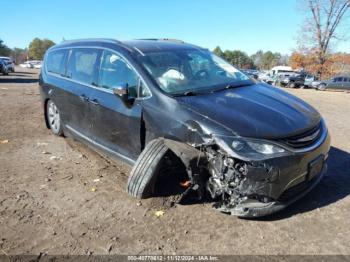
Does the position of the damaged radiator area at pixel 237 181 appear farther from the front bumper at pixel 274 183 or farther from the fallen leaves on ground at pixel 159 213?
the fallen leaves on ground at pixel 159 213

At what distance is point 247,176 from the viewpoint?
3730 mm

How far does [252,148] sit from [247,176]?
0.89 feet

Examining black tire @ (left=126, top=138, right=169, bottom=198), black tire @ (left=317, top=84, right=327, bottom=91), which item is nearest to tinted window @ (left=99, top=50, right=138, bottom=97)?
black tire @ (left=126, top=138, right=169, bottom=198)

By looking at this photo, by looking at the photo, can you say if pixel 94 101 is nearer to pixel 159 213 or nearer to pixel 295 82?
pixel 159 213

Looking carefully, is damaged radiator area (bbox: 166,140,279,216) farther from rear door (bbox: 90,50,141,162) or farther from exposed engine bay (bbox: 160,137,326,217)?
rear door (bbox: 90,50,141,162)

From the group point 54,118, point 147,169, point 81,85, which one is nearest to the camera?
point 147,169

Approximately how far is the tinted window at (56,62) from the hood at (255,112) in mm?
3256

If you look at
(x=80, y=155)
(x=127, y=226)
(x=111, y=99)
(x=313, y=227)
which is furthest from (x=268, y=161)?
(x=80, y=155)

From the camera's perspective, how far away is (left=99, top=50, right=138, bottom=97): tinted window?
4.86 metres

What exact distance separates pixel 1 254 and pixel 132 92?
2.27 meters

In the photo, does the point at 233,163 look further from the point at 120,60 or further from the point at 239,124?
the point at 120,60

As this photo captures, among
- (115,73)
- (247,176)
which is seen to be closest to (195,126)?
(247,176)

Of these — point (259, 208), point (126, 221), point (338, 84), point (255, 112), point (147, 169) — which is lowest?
point (338, 84)

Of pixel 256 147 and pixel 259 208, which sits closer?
pixel 256 147
